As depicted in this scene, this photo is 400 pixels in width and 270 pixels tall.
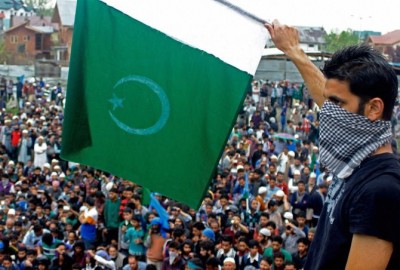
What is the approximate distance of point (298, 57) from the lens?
2.91 meters

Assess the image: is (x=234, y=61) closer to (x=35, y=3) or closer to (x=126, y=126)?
(x=126, y=126)

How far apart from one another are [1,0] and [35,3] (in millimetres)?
26009

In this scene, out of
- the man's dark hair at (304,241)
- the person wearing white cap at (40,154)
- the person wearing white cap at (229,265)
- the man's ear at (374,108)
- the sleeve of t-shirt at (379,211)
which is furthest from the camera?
the person wearing white cap at (40,154)

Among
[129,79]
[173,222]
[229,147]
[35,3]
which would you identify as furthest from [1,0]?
[129,79]

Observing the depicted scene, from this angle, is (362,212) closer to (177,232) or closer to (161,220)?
(177,232)

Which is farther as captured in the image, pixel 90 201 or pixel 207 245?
pixel 90 201

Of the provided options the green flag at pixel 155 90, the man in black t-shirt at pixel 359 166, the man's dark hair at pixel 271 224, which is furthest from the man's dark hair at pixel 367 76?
the man's dark hair at pixel 271 224

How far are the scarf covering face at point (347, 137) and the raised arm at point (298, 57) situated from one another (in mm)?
690

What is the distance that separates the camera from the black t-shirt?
1820mm

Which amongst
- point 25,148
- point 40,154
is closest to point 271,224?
point 40,154

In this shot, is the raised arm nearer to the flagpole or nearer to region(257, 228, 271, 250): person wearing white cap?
the flagpole

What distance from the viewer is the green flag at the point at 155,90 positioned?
3834 mm

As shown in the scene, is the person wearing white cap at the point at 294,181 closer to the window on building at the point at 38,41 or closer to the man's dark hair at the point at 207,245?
the man's dark hair at the point at 207,245

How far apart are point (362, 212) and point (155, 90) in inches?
88.1
